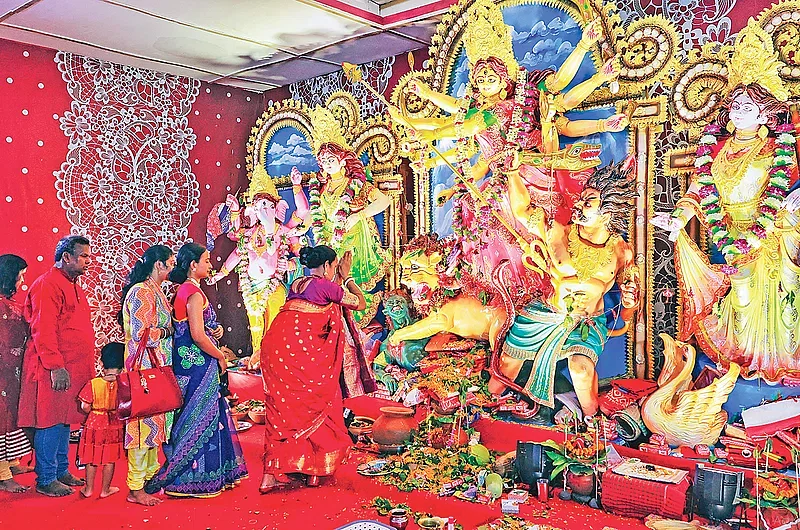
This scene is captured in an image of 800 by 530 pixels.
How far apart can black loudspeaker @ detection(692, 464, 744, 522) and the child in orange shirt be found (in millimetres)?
3616

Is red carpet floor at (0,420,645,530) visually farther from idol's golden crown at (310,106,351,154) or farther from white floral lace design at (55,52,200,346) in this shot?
idol's golden crown at (310,106,351,154)

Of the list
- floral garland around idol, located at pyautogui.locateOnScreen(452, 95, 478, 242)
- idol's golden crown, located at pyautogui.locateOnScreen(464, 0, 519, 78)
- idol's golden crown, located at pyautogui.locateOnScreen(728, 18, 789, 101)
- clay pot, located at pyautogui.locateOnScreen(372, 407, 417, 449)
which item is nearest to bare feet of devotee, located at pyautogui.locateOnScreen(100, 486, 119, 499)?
clay pot, located at pyautogui.locateOnScreen(372, 407, 417, 449)

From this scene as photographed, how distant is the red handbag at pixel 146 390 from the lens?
173 inches

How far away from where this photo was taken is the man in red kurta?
182 inches

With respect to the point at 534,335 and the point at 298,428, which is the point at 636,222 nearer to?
the point at 534,335

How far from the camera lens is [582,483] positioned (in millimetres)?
4199

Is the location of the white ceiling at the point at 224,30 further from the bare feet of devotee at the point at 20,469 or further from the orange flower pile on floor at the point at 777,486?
the orange flower pile on floor at the point at 777,486

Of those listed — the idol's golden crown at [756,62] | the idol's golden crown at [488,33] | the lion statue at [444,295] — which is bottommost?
the lion statue at [444,295]

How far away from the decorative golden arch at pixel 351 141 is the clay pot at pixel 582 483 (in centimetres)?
215

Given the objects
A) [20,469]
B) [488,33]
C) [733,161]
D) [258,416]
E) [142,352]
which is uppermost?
[488,33]

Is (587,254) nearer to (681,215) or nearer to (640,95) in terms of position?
(681,215)

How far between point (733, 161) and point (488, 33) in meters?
1.89

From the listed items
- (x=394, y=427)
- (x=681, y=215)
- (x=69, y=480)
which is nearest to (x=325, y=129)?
(x=394, y=427)

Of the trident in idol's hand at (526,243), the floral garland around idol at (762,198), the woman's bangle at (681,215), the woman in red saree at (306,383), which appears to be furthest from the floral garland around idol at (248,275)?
the floral garland around idol at (762,198)
